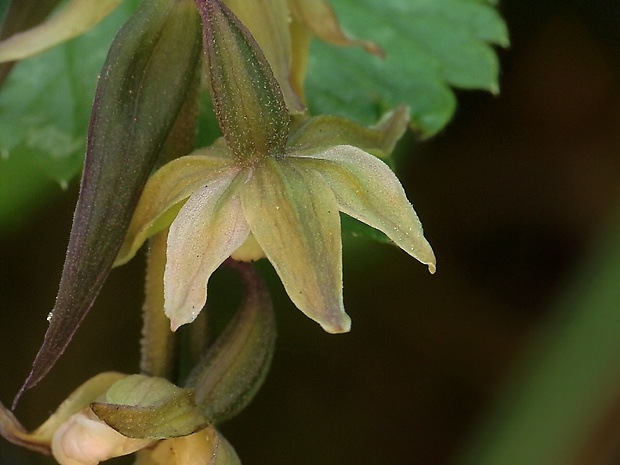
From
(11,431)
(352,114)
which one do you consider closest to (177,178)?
(11,431)

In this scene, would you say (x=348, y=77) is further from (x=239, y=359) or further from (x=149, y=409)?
(x=149, y=409)

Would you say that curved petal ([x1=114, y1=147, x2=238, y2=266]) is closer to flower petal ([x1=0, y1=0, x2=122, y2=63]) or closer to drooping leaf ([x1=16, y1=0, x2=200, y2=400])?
drooping leaf ([x1=16, y1=0, x2=200, y2=400])

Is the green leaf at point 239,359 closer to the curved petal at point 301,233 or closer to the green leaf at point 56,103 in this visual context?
the curved petal at point 301,233

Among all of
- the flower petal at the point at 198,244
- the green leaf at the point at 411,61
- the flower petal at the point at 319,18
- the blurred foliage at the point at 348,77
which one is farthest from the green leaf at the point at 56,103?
the flower petal at the point at 198,244

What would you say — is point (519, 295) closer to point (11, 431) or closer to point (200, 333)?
point (200, 333)

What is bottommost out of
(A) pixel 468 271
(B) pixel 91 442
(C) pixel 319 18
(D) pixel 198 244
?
(A) pixel 468 271

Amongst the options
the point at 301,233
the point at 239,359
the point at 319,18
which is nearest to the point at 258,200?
the point at 301,233

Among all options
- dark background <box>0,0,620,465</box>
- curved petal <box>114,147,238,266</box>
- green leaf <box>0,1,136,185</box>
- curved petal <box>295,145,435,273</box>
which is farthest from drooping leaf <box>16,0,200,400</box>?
dark background <box>0,0,620,465</box>
